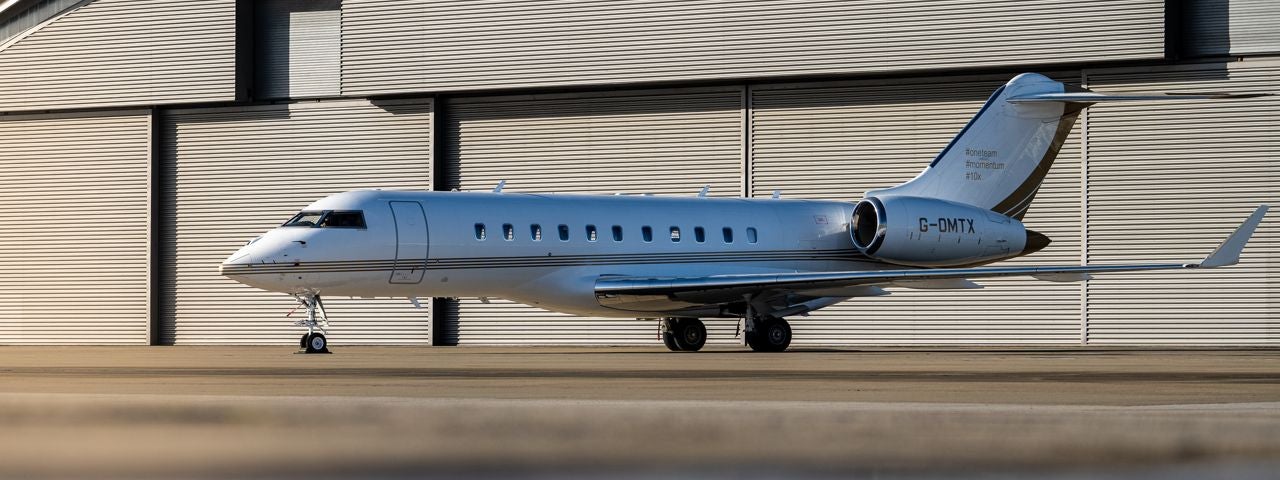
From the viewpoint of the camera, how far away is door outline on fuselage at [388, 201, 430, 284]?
23.5 metres

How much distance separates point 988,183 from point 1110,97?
305 cm

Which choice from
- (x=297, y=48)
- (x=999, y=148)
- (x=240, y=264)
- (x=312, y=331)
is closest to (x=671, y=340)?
(x=312, y=331)

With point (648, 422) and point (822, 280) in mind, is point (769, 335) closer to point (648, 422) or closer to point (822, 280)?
point (822, 280)

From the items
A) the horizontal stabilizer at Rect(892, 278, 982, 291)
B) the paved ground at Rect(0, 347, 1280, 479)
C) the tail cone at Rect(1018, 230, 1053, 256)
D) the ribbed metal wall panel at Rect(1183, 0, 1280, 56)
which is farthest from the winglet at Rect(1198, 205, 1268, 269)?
the ribbed metal wall panel at Rect(1183, 0, 1280, 56)

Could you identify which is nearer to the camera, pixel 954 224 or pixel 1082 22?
pixel 954 224

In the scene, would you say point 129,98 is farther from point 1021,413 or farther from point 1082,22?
point 1021,413

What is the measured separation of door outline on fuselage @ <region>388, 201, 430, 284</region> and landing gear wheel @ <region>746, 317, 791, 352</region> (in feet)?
17.1

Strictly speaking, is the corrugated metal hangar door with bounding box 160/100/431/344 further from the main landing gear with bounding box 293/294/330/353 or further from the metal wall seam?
the metal wall seam

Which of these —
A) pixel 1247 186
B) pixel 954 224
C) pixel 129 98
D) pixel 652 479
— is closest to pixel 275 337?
pixel 129 98

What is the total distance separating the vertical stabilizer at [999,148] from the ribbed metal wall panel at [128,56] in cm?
1515

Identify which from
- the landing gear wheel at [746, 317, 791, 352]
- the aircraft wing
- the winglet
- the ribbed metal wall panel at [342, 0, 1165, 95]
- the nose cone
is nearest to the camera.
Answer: the winglet

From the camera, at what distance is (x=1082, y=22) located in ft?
94.5

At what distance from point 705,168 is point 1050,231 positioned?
6.67 m

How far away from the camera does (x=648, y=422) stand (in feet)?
31.7
